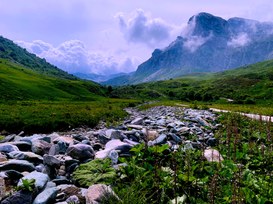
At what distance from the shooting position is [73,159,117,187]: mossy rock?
25.6 feet

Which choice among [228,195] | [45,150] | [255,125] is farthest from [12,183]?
[255,125]

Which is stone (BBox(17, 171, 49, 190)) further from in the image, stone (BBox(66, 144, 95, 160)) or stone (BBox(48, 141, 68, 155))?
stone (BBox(48, 141, 68, 155))

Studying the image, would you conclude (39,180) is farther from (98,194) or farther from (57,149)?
(57,149)

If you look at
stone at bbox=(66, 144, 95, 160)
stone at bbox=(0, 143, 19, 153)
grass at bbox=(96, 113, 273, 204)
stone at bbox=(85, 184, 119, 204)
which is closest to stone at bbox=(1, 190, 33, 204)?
stone at bbox=(85, 184, 119, 204)

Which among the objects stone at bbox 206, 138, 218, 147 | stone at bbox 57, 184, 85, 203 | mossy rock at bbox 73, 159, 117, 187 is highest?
mossy rock at bbox 73, 159, 117, 187

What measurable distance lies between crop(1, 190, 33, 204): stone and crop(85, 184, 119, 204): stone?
1.29 meters

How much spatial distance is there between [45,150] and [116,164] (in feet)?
12.4

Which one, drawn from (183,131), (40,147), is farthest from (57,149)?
(183,131)

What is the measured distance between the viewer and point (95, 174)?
8195 mm

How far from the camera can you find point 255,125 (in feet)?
63.9

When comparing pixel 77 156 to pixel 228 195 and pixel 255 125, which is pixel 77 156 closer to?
pixel 228 195

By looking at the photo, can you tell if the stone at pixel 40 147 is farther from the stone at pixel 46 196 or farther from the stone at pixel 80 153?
the stone at pixel 46 196

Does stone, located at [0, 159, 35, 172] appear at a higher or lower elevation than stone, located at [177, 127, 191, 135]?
higher

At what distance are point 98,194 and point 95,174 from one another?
152 centimetres
